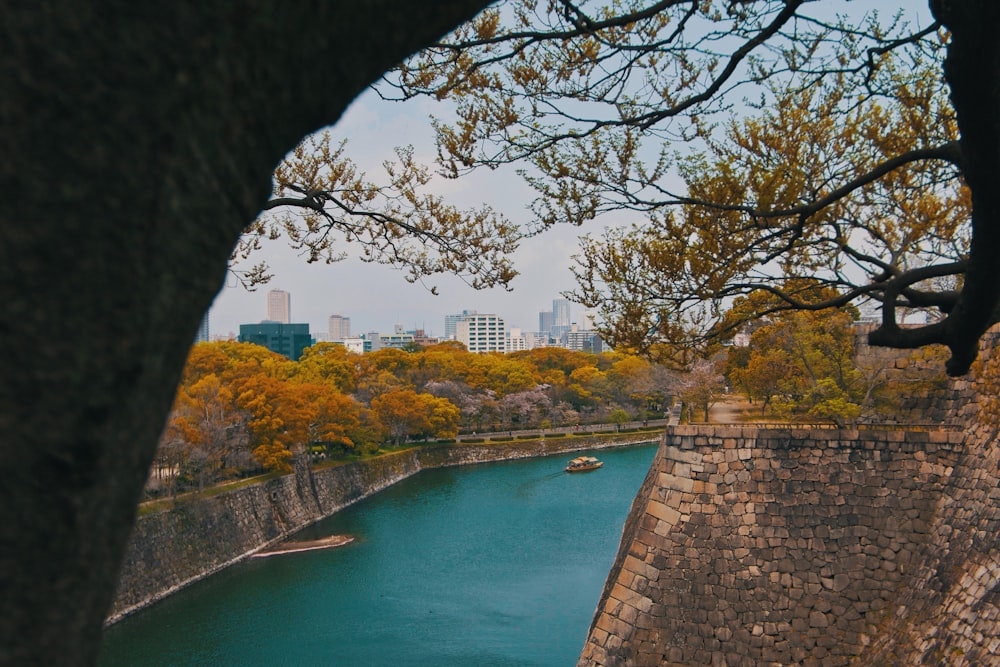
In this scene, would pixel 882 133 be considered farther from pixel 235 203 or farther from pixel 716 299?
pixel 235 203

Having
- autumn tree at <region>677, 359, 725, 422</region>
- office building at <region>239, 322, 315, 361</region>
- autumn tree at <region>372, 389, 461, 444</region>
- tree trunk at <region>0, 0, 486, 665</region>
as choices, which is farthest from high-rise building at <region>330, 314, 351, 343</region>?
tree trunk at <region>0, 0, 486, 665</region>

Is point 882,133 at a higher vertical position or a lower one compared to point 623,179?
higher

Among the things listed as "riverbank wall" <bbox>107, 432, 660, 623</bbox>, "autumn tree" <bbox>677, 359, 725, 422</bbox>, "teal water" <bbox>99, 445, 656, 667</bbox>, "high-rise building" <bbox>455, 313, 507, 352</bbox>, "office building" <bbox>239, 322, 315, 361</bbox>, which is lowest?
"teal water" <bbox>99, 445, 656, 667</bbox>

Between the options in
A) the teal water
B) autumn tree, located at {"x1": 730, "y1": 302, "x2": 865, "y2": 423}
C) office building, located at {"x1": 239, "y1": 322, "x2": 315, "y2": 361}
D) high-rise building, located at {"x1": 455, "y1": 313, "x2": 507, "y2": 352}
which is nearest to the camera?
autumn tree, located at {"x1": 730, "y1": 302, "x2": 865, "y2": 423}

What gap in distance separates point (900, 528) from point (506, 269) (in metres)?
4.24

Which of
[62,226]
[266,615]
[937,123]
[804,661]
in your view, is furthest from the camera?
[266,615]

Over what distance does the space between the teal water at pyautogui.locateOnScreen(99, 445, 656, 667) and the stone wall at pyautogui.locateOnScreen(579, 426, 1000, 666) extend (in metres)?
3.54

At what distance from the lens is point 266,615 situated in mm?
10336

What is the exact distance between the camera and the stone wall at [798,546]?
17.7 ft

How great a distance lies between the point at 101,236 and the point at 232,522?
46.3ft

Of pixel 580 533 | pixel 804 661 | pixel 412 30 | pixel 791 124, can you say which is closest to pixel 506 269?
pixel 791 124

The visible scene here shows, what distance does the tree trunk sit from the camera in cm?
46

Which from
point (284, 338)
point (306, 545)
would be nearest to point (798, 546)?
point (306, 545)

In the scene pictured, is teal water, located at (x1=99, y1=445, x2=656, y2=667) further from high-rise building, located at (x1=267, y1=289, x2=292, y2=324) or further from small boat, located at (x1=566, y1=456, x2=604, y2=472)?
high-rise building, located at (x1=267, y1=289, x2=292, y2=324)
